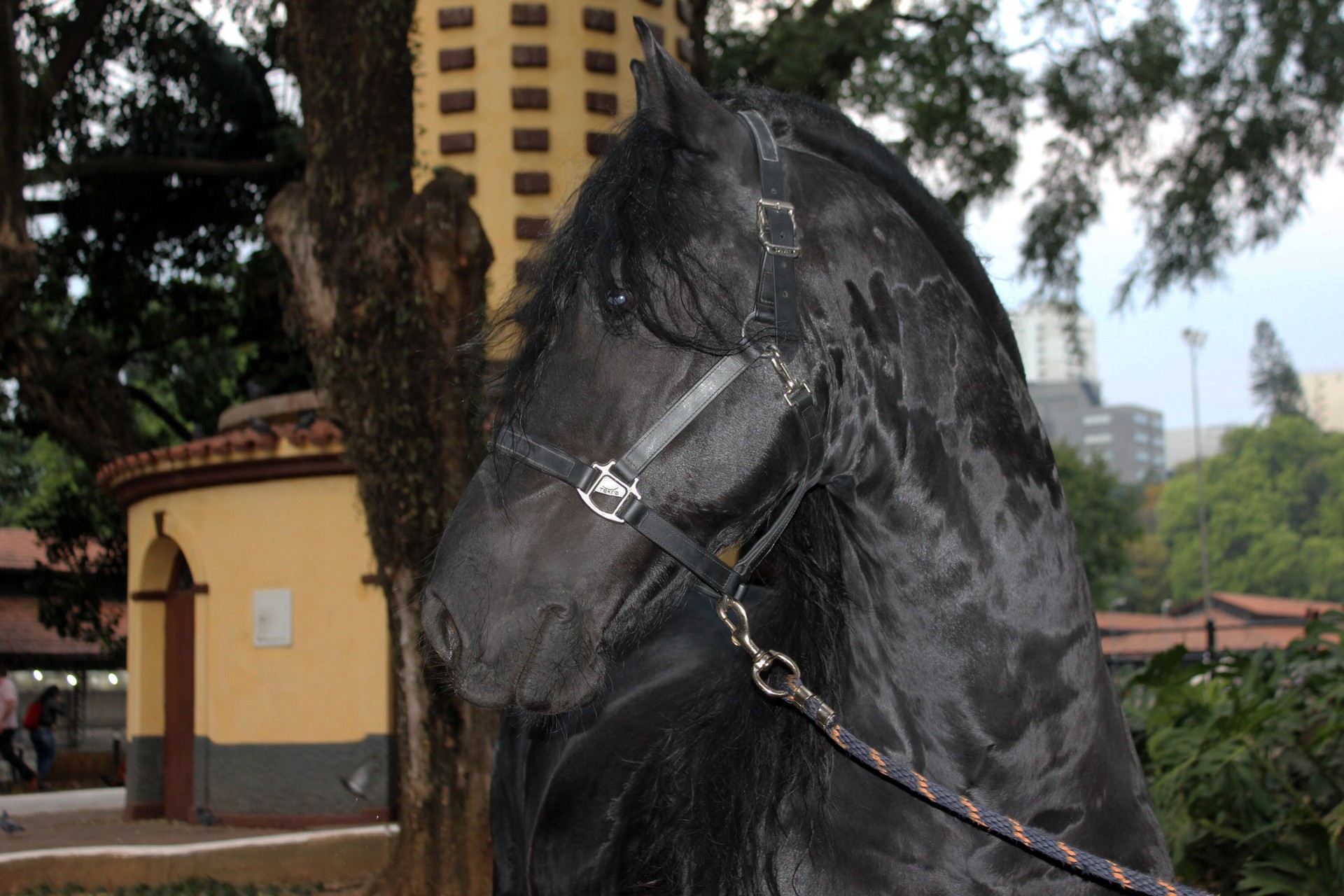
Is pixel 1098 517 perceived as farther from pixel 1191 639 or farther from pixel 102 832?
pixel 102 832

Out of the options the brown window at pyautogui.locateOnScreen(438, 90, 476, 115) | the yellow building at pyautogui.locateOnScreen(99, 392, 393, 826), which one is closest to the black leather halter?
the brown window at pyautogui.locateOnScreen(438, 90, 476, 115)

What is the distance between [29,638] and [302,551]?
60.2ft

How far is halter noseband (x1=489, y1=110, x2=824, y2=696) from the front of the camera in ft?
5.63

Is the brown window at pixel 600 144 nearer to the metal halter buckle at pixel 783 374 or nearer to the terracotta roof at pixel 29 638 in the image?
the metal halter buckle at pixel 783 374

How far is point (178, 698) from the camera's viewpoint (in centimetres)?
1216

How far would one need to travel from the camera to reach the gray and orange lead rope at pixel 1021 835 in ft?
5.93

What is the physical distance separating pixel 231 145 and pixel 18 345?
4.36 meters

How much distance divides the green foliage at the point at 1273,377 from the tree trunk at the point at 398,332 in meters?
110

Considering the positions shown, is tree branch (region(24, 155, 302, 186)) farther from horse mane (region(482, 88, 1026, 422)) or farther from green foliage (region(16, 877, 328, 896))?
horse mane (region(482, 88, 1026, 422))

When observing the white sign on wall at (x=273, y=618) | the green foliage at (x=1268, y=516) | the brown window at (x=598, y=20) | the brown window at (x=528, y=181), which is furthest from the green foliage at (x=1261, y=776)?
the green foliage at (x=1268, y=516)

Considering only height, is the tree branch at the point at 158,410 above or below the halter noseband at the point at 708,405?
above

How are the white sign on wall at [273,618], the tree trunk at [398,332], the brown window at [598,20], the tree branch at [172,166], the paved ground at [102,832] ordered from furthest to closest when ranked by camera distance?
the tree branch at [172,166], the white sign on wall at [273,618], the paved ground at [102,832], the brown window at [598,20], the tree trunk at [398,332]

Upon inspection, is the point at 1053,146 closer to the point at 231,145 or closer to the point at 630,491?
the point at 231,145

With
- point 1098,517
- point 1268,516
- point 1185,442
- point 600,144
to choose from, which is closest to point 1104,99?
point 600,144
